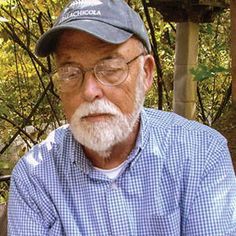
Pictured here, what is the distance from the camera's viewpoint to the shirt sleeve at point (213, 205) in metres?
1.85

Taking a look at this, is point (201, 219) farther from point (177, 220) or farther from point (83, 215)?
point (83, 215)

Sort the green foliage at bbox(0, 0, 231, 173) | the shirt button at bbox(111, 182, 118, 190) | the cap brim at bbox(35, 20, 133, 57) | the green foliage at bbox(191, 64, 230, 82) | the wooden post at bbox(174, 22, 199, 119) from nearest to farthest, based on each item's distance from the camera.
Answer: the cap brim at bbox(35, 20, 133, 57), the shirt button at bbox(111, 182, 118, 190), the green foliage at bbox(191, 64, 230, 82), the wooden post at bbox(174, 22, 199, 119), the green foliage at bbox(0, 0, 231, 173)

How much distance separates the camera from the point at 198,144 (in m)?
1.97

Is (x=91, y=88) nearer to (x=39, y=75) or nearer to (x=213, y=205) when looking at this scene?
(x=213, y=205)

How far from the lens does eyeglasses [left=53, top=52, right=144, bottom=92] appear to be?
1854 mm

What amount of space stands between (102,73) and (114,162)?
0.34 m

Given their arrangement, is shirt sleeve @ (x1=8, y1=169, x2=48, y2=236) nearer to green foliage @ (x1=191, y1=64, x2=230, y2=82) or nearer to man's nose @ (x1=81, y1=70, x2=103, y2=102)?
man's nose @ (x1=81, y1=70, x2=103, y2=102)

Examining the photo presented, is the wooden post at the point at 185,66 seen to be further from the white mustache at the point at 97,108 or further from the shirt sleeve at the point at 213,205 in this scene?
the white mustache at the point at 97,108

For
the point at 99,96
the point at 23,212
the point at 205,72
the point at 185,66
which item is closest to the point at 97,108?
the point at 99,96

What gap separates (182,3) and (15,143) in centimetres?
326

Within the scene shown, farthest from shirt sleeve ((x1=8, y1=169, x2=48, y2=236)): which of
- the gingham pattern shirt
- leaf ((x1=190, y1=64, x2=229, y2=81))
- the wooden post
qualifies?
the wooden post

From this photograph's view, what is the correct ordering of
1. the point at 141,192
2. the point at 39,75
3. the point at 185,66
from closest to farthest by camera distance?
the point at 141,192 < the point at 185,66 < the point at 39,75

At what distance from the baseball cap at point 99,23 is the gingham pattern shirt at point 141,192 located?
0.35 metres

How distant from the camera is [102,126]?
1.89m
